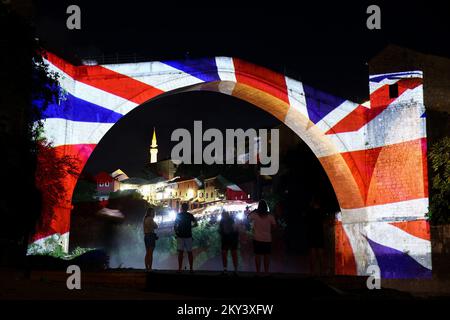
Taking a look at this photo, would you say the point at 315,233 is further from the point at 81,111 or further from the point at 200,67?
the point at 200,67

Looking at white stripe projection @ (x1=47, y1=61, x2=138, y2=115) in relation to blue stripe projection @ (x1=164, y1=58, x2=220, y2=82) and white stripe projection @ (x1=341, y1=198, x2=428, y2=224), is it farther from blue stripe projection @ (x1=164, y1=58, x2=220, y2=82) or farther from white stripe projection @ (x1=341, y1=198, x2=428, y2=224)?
white stripe projection @ (x1=341, y1=198, x2=428, y2=224)

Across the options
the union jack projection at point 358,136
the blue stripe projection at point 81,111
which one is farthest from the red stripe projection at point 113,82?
the blue stripe projection at point 81,111

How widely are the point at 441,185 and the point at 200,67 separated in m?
7.96

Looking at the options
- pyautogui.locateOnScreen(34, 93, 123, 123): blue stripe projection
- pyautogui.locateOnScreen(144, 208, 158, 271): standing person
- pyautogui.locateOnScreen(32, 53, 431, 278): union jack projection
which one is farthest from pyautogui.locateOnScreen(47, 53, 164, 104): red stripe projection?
pyautogui.locateOnScreen(144, 208, 158, 271): standing person

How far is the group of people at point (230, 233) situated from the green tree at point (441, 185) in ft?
27.0

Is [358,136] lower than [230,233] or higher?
higher

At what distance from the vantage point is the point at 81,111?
16.0m

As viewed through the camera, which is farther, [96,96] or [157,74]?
[157,74]

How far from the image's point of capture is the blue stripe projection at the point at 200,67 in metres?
17.3

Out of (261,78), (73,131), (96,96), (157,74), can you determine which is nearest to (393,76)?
(261,78)

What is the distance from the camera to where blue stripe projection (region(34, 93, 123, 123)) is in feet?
50.9
